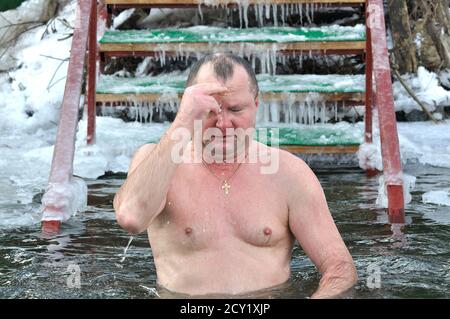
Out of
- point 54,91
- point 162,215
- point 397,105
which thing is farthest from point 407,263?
point 54,91

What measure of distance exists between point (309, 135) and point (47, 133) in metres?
3.13

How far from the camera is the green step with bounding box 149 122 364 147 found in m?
7.19

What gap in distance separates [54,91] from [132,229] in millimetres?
6587

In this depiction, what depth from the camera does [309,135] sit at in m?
7.44

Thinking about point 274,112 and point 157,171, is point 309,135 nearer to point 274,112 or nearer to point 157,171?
point 274,112

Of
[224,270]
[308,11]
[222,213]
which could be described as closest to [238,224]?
[222,213]

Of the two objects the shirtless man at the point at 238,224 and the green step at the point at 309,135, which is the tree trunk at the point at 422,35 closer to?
the green step at the point at 309,135

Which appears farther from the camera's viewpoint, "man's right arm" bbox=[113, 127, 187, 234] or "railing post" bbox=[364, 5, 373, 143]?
"railing post" bbox=[364, 5, 373, 143]

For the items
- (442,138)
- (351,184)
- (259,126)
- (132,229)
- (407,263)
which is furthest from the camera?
(442,138)

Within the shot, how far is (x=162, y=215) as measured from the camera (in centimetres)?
395

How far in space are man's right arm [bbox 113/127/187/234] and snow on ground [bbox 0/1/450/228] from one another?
2385mm

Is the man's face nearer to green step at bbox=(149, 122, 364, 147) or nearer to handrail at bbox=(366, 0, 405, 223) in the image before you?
handrail at bbox=(366, 0, 405, 223)

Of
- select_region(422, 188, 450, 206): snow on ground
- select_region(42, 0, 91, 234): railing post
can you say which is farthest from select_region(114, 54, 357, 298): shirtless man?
select_region(422, 188, 450, 206): snow on ground
